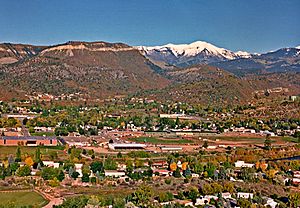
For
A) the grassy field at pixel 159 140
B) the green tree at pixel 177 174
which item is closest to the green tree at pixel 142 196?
the green tree at pixel 177 174

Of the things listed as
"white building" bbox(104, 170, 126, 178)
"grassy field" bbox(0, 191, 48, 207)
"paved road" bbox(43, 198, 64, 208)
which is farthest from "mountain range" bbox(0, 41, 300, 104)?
"paved road" bbox(43, 198, 64, 208)

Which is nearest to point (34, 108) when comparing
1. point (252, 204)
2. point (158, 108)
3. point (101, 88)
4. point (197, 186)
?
point (158, 108)

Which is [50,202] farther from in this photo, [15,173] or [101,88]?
[101,88]

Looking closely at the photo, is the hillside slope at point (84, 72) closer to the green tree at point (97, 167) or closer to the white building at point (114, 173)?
the green tree at point (97, 167)

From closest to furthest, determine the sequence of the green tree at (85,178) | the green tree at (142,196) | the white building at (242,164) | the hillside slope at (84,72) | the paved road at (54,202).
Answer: the green tree at (142,196) < the paved road at (54,202) < the green tree at (85,178) < the white building at (242,164) < the hillside slope at (84,72)

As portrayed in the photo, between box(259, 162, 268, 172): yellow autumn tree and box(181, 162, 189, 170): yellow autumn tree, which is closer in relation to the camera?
box(181, 162, 189, 170): yellow autumn tree

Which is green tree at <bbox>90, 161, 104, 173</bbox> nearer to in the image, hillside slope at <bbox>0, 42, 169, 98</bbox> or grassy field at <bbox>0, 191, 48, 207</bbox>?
grassy field at <bbox>0, 191, 48, 207</bbox>
